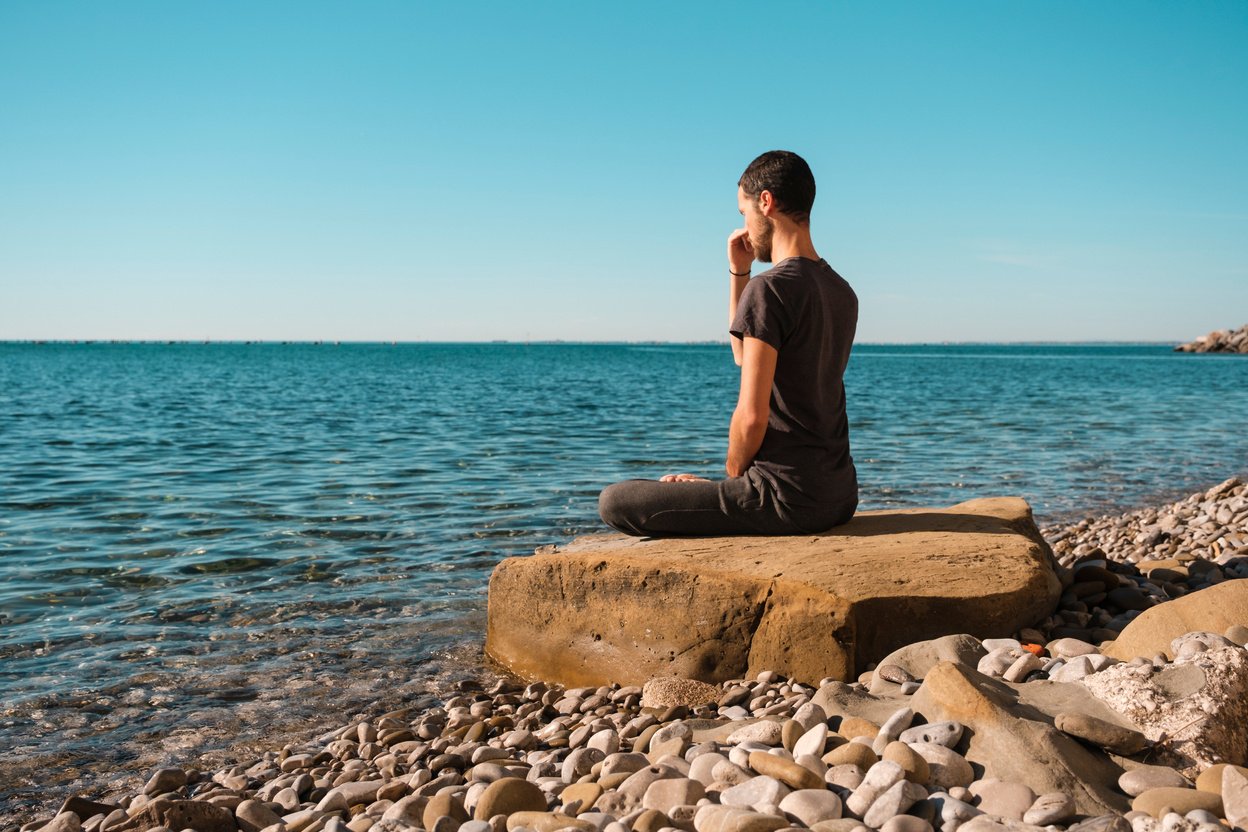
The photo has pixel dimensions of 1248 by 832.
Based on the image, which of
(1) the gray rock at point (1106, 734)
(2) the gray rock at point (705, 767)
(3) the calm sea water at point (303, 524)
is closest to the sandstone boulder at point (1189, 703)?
(1) the gray rock at point (1106, 734)

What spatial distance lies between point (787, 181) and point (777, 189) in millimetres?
62

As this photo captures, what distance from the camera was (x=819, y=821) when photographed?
2.82 meters

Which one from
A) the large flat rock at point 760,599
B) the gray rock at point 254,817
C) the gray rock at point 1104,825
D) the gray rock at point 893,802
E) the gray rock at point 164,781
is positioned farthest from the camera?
the large flat rock at point 760,599

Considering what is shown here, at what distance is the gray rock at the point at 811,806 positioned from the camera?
112 inches

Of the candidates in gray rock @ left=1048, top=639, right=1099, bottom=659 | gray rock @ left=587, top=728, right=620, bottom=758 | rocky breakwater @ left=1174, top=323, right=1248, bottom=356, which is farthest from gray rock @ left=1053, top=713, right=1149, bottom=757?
rocky breakwater @ left=1174, top=323, right=1248, bottom=356

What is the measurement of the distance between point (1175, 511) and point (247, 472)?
11811 mm

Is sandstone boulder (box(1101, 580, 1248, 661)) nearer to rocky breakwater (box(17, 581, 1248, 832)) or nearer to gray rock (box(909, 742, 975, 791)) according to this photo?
rocky breakwater (box(17, 581, 1248, 832))

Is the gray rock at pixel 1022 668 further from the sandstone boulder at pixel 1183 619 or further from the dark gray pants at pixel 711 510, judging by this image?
the dark gray pants at pixel 711 510

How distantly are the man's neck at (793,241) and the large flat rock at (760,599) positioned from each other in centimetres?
154

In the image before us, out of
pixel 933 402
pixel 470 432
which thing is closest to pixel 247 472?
pixel 470 432

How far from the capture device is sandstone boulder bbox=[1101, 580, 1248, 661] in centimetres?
405

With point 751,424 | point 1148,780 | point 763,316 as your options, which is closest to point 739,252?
point 763,316

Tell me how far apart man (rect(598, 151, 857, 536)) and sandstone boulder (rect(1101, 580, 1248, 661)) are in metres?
1.59

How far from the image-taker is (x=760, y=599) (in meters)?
4.71
